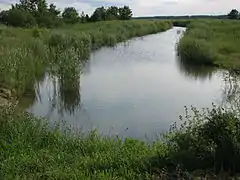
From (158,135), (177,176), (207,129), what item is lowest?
(158,135)

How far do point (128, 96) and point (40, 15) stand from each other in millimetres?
28133

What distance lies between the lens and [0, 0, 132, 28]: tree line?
111 feet

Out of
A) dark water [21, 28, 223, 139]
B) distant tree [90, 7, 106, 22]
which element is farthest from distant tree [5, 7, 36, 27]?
distant tree [90, 7, 106, 22]

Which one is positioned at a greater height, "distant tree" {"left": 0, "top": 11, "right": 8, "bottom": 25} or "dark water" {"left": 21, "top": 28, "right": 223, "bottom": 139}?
"distant tree" {"left": 0, "top": 11, "right": 8, "bottom": 25}

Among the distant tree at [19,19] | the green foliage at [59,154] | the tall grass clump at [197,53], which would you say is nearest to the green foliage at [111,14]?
the distant tree at [19,19]

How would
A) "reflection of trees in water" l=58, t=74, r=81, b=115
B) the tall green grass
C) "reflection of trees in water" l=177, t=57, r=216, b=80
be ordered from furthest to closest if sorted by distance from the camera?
"reflection of trees in water" l=177, t=57, r=216, b=80, "reflection of trees in water" l=58, t=74, r=81, b=115, the tall green grass

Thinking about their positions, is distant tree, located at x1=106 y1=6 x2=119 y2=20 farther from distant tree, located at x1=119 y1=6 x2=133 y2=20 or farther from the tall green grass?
the tall green grass

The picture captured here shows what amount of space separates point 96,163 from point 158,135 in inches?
118

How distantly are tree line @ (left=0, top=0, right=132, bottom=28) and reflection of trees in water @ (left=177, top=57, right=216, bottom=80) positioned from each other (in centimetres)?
1870

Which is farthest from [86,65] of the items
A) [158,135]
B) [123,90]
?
[158,135]

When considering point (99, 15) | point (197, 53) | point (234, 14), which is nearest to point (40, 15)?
point (99, 15)

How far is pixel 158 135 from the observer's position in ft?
26.0

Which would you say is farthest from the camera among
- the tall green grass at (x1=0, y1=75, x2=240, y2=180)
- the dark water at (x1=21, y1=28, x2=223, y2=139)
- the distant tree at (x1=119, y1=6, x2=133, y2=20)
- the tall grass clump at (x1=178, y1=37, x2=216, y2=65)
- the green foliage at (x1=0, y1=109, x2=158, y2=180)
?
the distant tree at (x1=119, y1=6, x2=133, y2=20)

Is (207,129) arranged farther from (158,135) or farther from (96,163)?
(158,135)
